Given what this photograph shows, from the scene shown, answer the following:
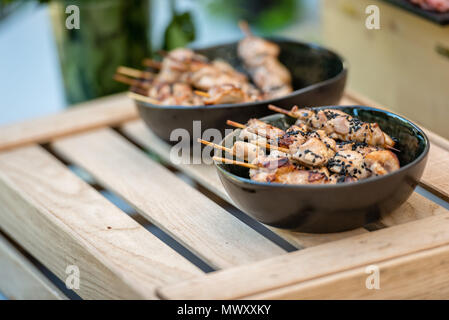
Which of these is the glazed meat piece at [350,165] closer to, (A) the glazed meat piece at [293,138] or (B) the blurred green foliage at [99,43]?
(A) the glazed meat piece at [293,138]

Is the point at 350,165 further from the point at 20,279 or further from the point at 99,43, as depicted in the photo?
the point at 99,43

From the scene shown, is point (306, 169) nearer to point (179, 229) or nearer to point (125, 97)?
point (179, 229)

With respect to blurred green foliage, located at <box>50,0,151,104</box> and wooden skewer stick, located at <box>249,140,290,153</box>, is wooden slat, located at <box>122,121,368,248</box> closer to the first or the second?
wooden skewer stick, located at <box>249,140,290,153</box>

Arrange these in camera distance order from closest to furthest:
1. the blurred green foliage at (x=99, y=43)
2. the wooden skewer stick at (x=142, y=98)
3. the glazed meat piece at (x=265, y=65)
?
1. the wooden skewer stick at (x=142, y=98)
2. the glazed meat piece at (x=265, y=65)
3. the blurred green foliage at (x=99, y=43)

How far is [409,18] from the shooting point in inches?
79.7

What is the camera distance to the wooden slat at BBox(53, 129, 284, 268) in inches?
53.7

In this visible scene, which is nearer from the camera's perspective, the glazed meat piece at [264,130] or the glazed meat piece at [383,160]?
the glazed meat piece at [383,160]

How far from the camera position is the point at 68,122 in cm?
202

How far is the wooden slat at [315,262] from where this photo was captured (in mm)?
1213

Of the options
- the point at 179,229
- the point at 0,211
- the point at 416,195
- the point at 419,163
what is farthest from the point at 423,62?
the point at 0,211

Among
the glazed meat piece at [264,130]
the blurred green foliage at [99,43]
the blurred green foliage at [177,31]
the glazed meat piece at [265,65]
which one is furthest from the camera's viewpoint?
the blurred green foliage at [177,31]

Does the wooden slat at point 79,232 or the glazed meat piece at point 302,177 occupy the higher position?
the glazed meat piece at point 302,177

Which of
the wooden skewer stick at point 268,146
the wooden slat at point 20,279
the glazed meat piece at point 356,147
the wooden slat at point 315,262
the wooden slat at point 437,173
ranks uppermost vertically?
the wooden skewer stick at point 268,146

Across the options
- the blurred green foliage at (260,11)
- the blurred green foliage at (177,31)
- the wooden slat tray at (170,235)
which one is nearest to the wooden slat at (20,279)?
the wooden slat tray at (170,235)
